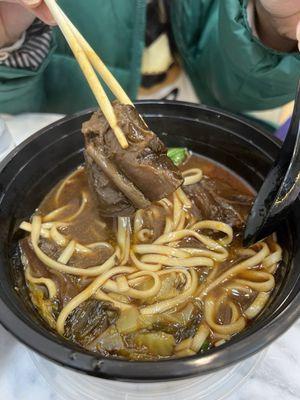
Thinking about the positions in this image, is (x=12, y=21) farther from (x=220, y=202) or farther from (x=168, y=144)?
(x=220, y=202)

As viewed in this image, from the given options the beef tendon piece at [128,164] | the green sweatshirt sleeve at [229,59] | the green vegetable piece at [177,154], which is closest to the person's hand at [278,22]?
the green sweatshirt sleeve at [229,59]

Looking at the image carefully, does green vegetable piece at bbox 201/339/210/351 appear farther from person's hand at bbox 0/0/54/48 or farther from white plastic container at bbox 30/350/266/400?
person's hand at bbox 0/0/54/48

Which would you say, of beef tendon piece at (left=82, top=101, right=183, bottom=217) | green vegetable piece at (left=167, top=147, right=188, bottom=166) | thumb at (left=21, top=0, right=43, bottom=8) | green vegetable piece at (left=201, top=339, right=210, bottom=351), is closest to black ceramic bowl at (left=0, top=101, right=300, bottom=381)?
green vegetable piece at (left=167, top=147, right=188, bottom=166)

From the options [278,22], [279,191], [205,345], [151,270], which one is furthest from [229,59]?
[205,345]

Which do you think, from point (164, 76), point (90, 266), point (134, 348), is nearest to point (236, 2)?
point (164, 76)

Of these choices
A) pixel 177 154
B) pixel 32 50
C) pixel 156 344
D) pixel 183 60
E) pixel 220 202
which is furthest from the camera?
pixel 183 60
